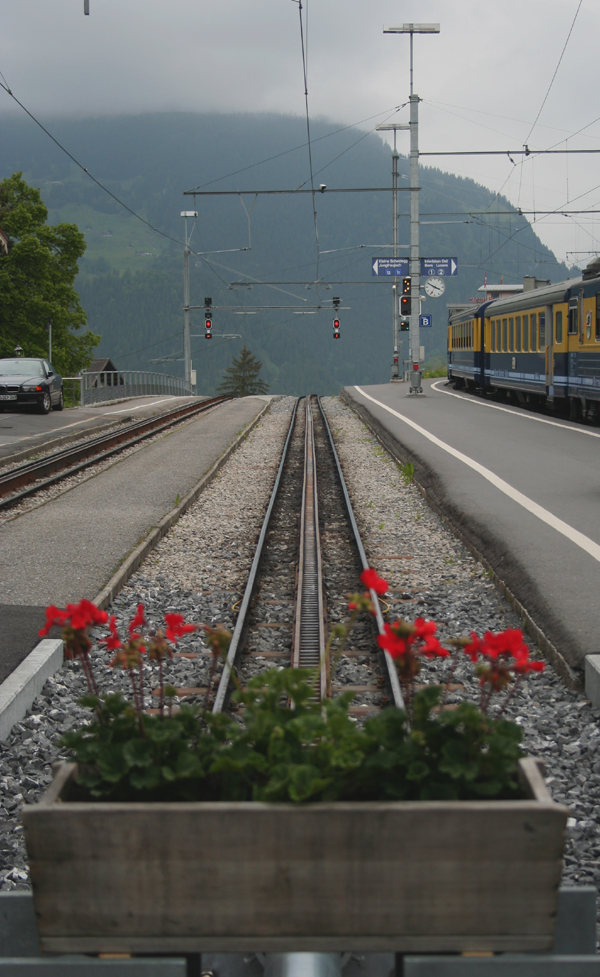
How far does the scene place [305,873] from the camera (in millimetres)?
2297

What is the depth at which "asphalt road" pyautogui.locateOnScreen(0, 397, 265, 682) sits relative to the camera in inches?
283

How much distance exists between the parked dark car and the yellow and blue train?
1338 centimetres

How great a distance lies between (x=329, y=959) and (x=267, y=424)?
84.3 ft

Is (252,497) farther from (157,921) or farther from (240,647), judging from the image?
(157,921)

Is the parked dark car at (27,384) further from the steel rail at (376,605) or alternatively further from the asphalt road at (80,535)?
the steel rail at (376,605)

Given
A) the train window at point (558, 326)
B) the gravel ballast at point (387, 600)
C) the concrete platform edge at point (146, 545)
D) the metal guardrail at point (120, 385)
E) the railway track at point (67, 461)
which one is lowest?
the gravel ballast at point (387, 600)

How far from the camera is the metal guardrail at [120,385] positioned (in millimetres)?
35188

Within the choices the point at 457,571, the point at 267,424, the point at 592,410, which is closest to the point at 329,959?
the point at 457,571

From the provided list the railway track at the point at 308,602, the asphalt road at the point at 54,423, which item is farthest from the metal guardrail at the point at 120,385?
the railway track at the point at 308,602

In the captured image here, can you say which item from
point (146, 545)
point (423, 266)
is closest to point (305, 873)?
point (146, 545)

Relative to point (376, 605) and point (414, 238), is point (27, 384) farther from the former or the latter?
point (376, 605)

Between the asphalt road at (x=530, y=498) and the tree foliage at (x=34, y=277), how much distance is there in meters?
31.1

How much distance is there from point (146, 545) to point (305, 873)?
7.42 meters

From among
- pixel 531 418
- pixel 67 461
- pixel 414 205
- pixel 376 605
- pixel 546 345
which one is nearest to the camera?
pixel 376 605
